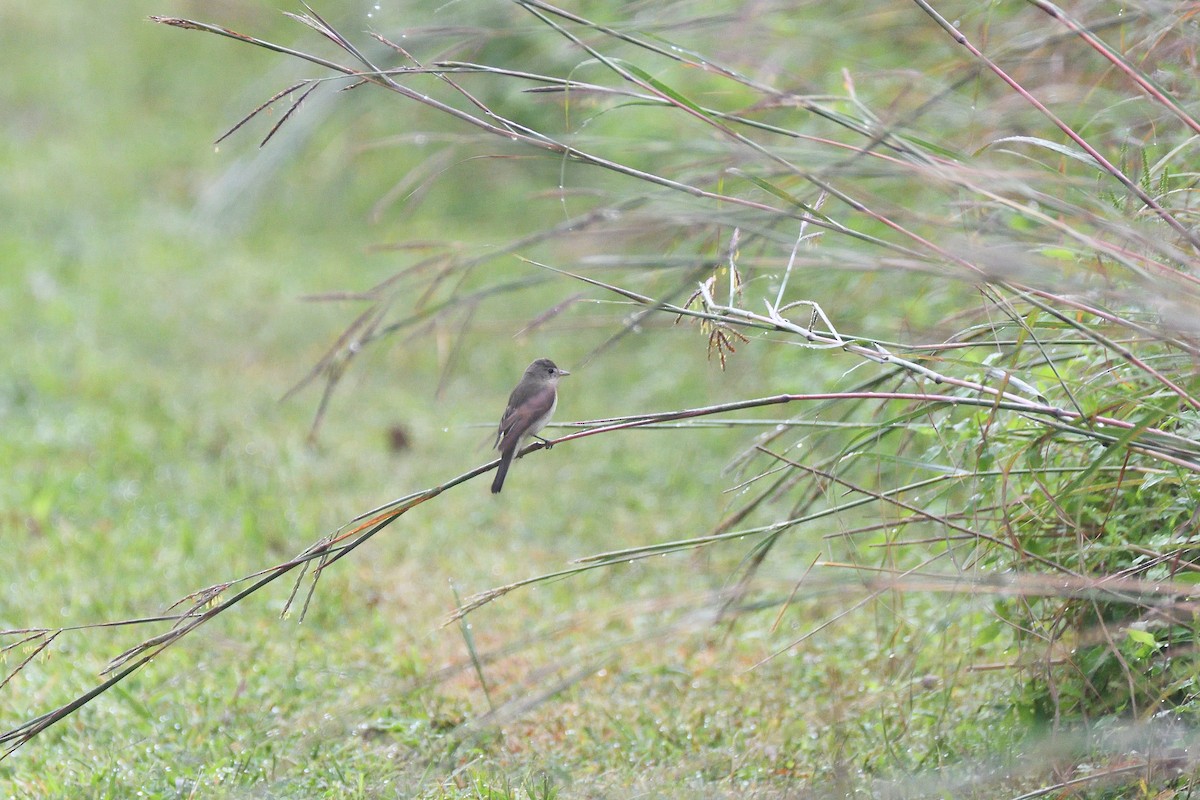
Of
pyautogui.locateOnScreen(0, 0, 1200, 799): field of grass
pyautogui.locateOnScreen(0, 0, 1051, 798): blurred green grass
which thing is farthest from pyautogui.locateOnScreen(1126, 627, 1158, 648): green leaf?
pyautogui.locateOnScreen(0, 0, 1051, 798): blurred green grass

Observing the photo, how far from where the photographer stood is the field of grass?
259cm

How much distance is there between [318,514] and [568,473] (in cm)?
136

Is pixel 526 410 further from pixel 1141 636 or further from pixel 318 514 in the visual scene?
pixel 318 514

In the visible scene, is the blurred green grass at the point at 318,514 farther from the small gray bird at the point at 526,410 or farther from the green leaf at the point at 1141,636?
the small gray bird at the point at 526,410

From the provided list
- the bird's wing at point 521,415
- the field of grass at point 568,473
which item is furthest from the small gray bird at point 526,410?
the field of grass at point 568,473

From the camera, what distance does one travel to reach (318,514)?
5.22m

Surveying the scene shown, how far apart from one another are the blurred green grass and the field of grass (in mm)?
24

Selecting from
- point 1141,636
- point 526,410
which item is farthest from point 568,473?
point 1141,636

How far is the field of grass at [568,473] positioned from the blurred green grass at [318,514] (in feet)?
0.08

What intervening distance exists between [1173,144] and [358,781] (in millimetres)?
2714

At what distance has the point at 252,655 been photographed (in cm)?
383

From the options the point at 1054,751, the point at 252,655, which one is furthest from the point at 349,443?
the point at 1054,751

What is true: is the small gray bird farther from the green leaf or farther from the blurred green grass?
the green leaf

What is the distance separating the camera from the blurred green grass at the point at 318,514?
3252mm
